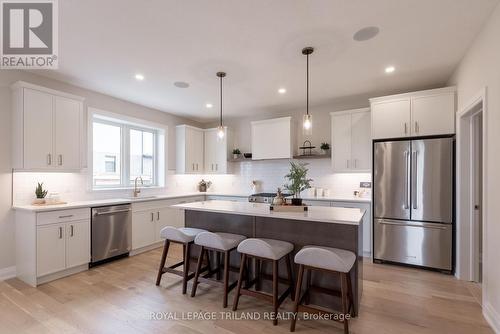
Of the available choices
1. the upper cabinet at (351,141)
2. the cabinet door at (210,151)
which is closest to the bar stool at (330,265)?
the upper cabinet at (351,141)

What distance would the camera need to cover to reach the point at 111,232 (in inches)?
148

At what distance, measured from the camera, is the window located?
4289mm

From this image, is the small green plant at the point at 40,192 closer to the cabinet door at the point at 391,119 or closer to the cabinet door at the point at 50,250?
the cabinet door at the point at 50,250

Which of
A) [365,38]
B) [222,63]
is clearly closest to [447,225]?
[365,38]

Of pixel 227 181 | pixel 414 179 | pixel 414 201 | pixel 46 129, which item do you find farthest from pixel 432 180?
pixel 46 129

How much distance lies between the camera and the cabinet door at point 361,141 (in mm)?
4219

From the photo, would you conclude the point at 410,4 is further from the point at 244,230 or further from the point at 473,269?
the point at 473,269

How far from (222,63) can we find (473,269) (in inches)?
160

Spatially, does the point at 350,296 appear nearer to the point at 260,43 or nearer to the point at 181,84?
the point at 260,43

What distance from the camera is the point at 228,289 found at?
101 inches

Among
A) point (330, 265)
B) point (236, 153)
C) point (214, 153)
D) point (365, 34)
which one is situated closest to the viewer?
point (330, 265)

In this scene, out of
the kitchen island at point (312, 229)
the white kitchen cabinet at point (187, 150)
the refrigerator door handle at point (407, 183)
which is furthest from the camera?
the white kitchen cabinet at point (187, 150)

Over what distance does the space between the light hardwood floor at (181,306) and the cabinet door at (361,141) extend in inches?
69.3

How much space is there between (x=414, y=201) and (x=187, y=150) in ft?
14.2
